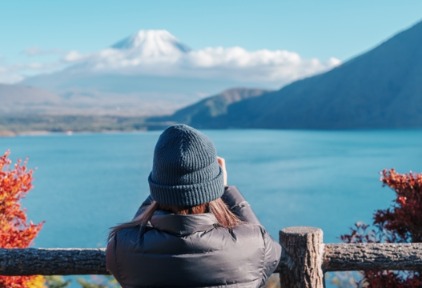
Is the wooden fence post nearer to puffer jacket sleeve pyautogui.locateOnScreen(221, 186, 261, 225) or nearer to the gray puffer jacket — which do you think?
puffer jacket sleeve pyautogui.locateOnScreen(221, 186, 261, 225)

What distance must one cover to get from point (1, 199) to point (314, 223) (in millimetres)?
17928

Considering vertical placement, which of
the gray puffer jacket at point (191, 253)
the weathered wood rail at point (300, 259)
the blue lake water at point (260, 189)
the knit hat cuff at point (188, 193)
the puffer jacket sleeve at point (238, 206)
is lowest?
the blue lake water at point (260, 189)

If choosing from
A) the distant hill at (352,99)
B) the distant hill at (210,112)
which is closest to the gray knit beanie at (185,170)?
the distant hill at (352,99)

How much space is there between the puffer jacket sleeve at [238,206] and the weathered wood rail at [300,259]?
78 centimetres

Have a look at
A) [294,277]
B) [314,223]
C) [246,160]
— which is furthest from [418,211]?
[246,160]

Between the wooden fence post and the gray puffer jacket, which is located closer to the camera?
the gray puffer jacket

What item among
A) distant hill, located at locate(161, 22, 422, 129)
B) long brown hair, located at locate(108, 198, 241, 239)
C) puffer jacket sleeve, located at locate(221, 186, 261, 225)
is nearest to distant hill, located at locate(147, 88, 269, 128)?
distant hill, located at locate(161, 22, 422, 129)

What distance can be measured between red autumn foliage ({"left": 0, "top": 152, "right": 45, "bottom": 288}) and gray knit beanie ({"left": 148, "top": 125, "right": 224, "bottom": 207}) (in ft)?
5.22

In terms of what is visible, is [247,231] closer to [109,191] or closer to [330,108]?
[109,191]

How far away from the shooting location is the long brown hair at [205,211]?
159 cm

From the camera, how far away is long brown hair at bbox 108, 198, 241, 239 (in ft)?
5.22

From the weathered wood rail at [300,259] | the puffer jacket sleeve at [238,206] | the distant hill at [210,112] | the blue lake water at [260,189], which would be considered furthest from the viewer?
the distant hill at [210,112]

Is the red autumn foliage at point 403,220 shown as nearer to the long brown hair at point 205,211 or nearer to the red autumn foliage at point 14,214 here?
the long brown hair at point 205,211

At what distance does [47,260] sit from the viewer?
2475 mm
